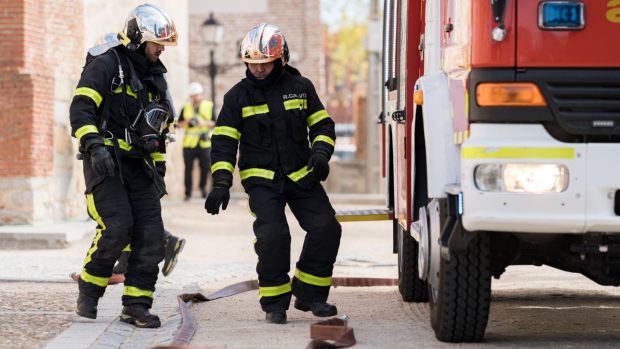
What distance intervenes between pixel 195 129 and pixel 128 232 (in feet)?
50.9

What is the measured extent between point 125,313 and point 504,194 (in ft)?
9.03

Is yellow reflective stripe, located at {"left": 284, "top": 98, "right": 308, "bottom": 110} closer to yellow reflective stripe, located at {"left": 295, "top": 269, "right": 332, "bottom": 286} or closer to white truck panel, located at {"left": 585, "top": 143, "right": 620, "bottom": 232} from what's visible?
yellow reflective stripe, located at {"left": 295, "top": 269, "right": 332, "bottom": 286}

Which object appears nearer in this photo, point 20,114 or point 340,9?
point 20,114

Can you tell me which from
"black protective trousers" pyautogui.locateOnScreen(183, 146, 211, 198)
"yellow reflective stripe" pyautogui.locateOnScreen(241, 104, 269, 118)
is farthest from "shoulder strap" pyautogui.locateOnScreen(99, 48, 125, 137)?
"black protective trousers" pyautogui.locateOnScreen(183, 146, 211, 198)

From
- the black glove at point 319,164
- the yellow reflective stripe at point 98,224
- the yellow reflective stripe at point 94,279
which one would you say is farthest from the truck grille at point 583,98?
the yellow reflective stripe at point 94,279

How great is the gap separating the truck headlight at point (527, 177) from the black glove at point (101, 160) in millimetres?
2348

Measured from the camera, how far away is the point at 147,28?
8477 millimetres

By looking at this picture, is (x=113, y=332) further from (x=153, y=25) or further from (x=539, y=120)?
(x=539, y=120)

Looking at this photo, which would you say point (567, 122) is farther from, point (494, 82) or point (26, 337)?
point (26, 337)

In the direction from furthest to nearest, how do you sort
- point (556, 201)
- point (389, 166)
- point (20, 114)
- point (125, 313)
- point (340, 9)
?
point (340, 9) → point (20, 114) → point (389, 166) → point (125, 313) → point (556, 201)

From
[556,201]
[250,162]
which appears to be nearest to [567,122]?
[556,201]

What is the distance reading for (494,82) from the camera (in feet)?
22.0

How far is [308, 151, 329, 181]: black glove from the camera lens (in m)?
8.65

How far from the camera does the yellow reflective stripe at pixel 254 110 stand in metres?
8.75
